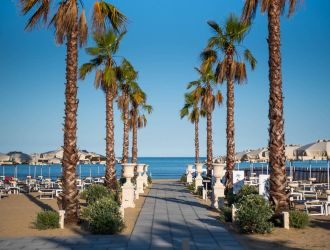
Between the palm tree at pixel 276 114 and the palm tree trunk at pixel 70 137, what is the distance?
5.89m

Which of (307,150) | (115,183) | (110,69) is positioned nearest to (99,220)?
(115,183)

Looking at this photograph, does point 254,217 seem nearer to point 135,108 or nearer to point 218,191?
point 218,191

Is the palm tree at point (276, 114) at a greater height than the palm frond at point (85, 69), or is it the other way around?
the palm frond at point (85, 69)

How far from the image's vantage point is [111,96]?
69.9 ft

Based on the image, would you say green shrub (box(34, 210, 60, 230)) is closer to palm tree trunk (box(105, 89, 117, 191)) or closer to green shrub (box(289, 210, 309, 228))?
green shrub (box(289, 210, 309, 228))

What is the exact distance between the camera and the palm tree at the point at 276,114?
11.9 meters

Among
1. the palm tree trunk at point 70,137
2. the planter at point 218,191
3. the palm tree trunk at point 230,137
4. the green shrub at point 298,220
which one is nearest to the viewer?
the green shrub at point 298,220

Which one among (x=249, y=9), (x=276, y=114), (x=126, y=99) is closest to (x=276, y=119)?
(x=276, y=114)

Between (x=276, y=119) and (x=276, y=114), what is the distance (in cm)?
15

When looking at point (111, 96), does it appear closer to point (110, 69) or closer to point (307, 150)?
point (110, 69)

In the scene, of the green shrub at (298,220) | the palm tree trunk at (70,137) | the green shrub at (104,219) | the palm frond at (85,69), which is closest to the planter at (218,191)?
the green shrub at (298,220)

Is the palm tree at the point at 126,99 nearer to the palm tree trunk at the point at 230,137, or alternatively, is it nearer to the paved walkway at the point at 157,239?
the palm tree trunk at the point at 230,137

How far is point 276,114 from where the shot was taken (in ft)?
39.7

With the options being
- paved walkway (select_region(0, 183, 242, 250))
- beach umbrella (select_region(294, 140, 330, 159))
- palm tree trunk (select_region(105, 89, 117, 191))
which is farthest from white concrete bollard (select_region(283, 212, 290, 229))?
beach umbrella (select_region(294, 140, 330, 159))
